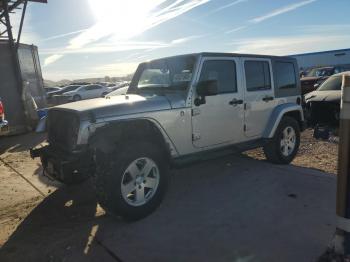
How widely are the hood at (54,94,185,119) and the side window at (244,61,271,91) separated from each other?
1.54 meters

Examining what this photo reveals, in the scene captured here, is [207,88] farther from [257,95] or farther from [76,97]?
[76,97]

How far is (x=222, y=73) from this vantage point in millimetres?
5551

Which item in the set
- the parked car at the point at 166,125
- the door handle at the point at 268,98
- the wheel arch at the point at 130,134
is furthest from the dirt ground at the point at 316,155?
the wheel arch at the point at 130,134

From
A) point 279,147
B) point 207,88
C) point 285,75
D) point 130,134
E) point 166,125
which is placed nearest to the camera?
point 130,134

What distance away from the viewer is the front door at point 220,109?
520 centimetres

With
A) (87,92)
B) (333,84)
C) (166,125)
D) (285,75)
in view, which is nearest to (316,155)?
(285,75)

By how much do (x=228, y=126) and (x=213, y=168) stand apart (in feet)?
3.82

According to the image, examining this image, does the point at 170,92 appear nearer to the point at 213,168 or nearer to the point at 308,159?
the point at 213,168

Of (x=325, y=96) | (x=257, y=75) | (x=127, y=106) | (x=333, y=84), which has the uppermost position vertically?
(x=257, y=75)

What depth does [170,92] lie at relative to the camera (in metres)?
5.21

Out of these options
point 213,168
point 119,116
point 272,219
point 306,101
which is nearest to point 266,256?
point 272,219

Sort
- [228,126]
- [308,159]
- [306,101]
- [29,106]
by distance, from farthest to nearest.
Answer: [29,106] < [306,101] < [308,159] < [228,126]

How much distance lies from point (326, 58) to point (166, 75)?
137 feet

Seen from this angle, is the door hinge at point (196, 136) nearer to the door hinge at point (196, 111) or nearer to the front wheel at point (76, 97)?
the door hinge at point (196, 111)
